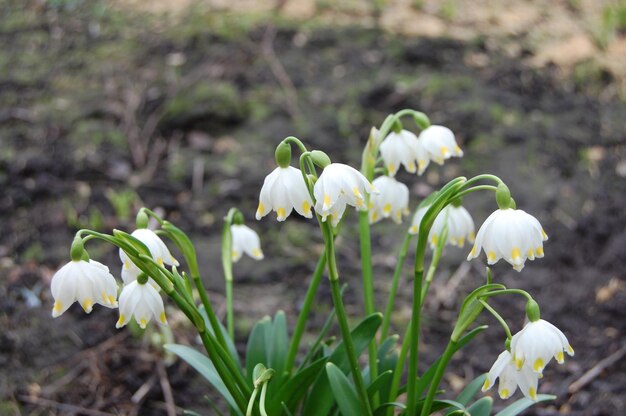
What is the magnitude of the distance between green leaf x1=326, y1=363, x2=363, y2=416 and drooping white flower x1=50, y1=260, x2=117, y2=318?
19.6 inches

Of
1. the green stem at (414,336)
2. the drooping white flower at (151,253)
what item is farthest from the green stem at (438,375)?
the drooping white flower at (151,253)

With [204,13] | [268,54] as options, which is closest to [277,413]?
[268,54]

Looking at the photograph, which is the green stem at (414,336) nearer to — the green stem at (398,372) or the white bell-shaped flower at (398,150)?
the green stem at (398,372)

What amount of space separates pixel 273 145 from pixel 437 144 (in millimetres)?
1886

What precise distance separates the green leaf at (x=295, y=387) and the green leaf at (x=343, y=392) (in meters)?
0.07

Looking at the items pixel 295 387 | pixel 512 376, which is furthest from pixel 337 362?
pixel 512 376

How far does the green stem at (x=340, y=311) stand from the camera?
4.76 ft

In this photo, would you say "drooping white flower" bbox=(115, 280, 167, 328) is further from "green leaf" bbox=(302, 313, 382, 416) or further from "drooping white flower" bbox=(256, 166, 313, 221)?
"green leaf" bbox=(302, 313, 382, 416)

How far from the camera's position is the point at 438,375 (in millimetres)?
1584

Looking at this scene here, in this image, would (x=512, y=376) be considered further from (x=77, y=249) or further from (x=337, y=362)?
(x=77, y=249)

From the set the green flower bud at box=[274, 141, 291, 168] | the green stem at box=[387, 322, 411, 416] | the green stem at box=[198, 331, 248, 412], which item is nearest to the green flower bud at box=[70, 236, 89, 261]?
the green stem at box=[198, 331, 248, 412]

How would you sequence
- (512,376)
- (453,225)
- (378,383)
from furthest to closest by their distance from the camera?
(453,225), (378,383), (512,376)

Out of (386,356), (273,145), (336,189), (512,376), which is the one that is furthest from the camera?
(273,145)

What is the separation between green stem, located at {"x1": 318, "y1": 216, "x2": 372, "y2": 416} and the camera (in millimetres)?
1450
